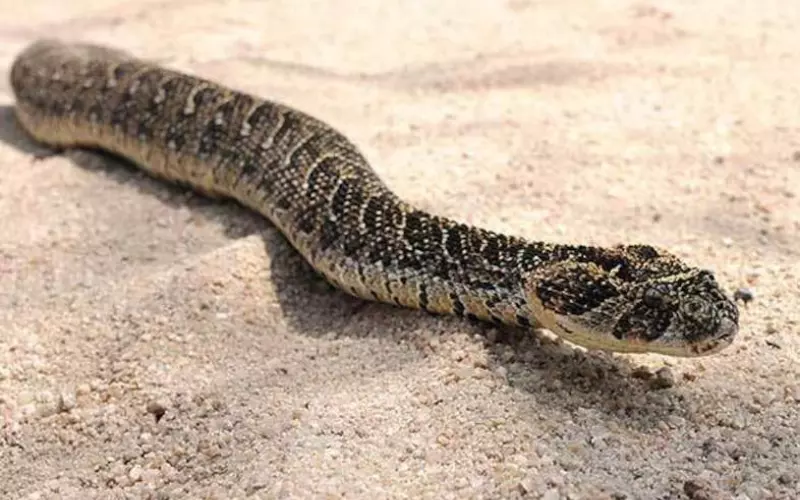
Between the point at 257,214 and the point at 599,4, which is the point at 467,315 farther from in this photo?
the point at 599,4

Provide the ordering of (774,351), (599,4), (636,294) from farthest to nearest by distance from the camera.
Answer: (599,4), (774,351), (636,294)

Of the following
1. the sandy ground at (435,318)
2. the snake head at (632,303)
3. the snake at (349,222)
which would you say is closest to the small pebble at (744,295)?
the sandy ground at (435,318)

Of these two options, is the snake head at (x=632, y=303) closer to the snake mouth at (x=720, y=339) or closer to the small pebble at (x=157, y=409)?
the snake mouth at (x=720, y=339)

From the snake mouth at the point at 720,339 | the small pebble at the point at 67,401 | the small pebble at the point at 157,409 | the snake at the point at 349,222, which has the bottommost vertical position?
the small pebble at the point at 67,401

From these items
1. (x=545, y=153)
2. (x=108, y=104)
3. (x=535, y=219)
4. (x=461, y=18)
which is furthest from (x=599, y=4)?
(x=108, y=104)

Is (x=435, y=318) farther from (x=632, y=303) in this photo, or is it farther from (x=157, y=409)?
(x=157, y=409)

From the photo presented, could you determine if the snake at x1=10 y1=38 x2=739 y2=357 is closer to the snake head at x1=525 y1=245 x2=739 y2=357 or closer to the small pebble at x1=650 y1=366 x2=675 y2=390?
the snake head at x1=525 y1=245 x2=739 y2=357

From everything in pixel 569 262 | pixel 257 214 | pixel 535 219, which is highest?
pixel 569 262
